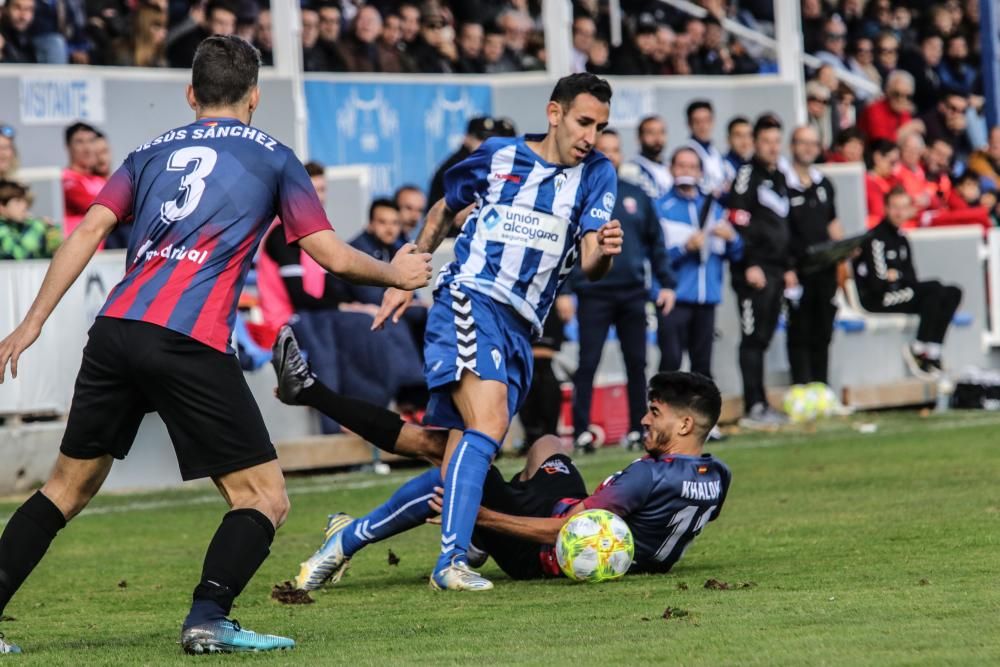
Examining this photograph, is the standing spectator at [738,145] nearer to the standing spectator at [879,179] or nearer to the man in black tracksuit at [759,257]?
the man in black tracksuit at [759,257]

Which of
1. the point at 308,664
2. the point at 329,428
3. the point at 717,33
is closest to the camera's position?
the point at 308,664

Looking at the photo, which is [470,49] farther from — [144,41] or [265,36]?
[144,41]

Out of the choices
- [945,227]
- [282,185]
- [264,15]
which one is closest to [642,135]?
[264,15]

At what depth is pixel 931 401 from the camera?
650 inches

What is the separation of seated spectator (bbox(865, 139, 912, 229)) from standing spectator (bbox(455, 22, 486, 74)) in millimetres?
4197

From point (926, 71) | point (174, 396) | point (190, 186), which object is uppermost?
point (190, 186)

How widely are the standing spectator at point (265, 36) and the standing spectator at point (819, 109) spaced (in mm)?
6871

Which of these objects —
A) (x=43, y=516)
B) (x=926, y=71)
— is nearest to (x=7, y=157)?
(x=43, y=516)

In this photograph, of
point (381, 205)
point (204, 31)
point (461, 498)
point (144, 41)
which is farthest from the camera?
point (204, 31)

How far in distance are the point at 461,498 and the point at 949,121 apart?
16.8 meters

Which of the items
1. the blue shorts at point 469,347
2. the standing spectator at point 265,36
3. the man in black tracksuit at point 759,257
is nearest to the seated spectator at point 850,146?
the man in black tracksuit at point 759,257

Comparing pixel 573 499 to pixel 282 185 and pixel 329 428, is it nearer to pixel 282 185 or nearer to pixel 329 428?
pixel 282 185

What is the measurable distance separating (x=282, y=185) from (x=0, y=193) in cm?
730

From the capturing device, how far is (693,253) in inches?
560
